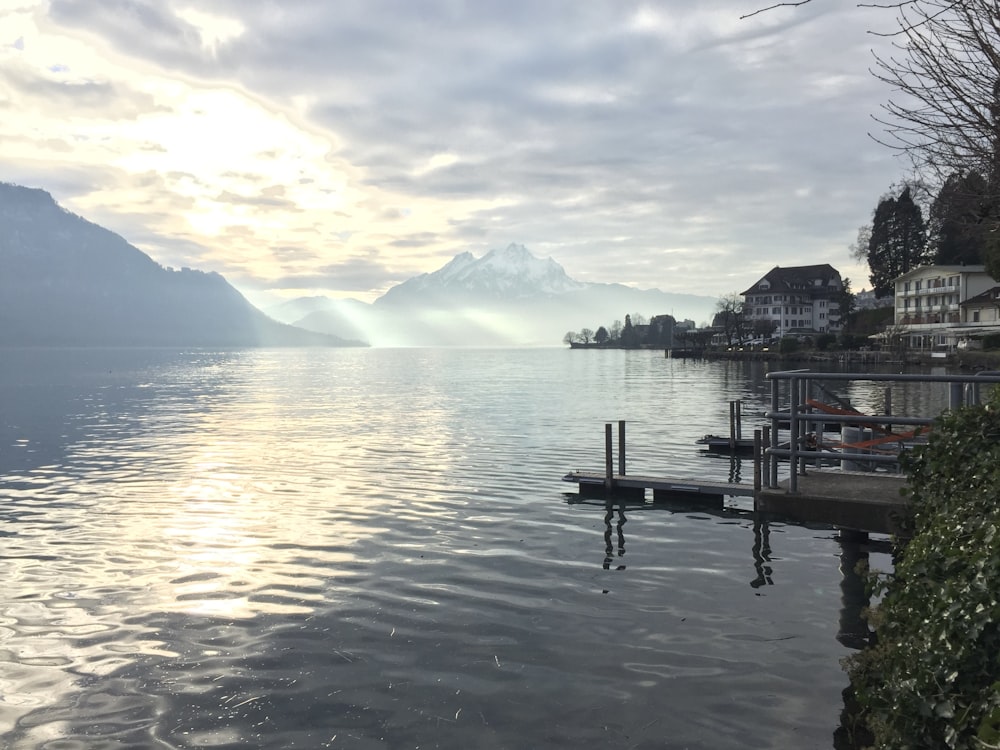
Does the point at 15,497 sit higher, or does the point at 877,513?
the point at 877,513

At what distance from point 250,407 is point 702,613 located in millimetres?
48907

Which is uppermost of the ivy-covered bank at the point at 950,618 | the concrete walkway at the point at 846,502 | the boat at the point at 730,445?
the ivy-covered bank at the point at 950,618

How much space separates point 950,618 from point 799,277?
624 ft

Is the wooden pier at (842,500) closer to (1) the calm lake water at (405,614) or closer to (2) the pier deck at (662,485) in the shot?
(1) the calm lake water at (405,614)

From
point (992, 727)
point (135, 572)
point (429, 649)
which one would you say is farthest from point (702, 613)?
point (135, 572)

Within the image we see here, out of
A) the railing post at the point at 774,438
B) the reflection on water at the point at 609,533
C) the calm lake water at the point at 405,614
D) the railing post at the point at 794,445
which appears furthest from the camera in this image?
the reflection on water at the point at 609,533

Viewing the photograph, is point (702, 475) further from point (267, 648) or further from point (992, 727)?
point (992, 727)

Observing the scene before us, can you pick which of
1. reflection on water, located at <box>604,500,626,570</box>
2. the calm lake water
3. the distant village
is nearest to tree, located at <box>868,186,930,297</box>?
the distant village

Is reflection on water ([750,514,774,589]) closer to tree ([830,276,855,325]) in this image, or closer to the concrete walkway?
A: the concrete walkway

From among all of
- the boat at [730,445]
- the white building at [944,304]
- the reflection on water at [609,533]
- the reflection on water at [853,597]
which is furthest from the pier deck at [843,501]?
the white building at [944,304]

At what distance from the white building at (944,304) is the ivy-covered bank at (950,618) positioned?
107593mm

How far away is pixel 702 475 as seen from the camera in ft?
83.5

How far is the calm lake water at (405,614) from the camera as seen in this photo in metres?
8.40

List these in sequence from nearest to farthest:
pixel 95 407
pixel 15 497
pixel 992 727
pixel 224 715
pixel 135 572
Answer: pixel 992 727 → pixel 224 715 → pixel 135 572 → pixel 15 497 → pixel 95 407
